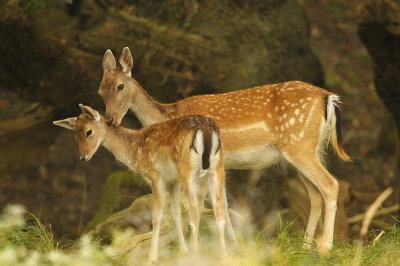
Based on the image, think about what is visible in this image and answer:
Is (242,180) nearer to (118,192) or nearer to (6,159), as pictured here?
(118,192)

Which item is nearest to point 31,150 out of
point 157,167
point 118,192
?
point 118,192

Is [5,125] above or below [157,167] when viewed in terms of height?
below

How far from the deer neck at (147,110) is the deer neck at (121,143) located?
1.82ft

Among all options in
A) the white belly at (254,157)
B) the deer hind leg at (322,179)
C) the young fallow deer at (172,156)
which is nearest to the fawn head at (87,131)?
the young fallow deer at (172,156)

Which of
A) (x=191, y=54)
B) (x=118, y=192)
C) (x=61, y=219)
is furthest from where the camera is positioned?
(x=61, y=219)

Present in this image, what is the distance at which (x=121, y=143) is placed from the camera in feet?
23.2

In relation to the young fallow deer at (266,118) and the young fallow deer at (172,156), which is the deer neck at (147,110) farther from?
the young fallow deer at (172,156)

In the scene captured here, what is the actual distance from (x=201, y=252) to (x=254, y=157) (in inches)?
61.0

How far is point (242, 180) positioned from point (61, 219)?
4824 mm

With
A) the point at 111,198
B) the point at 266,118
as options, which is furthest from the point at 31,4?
the point at 266,118

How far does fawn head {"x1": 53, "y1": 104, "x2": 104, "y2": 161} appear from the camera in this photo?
22.9 feet

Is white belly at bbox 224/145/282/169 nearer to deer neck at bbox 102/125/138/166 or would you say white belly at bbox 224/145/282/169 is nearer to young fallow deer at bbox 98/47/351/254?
young fallow deer at bbox 98/47/351/254

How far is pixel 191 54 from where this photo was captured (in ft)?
32.7

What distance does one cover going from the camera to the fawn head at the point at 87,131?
6.99 metres
